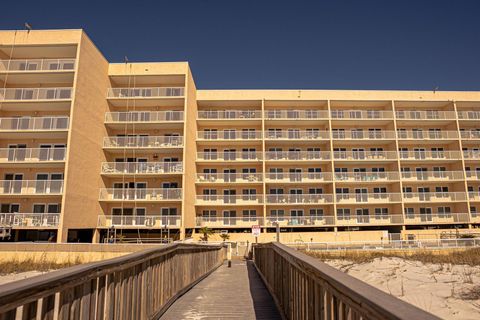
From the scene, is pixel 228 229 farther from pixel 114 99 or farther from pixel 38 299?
pixel 38 299

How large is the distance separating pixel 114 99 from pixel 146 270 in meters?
38.5

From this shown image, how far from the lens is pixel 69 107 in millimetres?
36281

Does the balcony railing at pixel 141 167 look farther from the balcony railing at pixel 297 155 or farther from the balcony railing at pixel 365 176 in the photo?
the balcony railing at pixel 365 176

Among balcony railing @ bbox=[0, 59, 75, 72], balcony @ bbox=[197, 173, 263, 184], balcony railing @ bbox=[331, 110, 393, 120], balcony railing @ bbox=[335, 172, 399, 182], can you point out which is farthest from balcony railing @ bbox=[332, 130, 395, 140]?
balcony railing @ bbox=[0, 59, 75, 72]

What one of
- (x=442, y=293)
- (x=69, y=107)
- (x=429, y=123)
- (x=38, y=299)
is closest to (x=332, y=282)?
(x=38, y=299)

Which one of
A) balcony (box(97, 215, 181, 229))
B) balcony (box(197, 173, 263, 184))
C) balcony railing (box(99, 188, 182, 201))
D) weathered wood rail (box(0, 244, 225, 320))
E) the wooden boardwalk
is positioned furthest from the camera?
balcony (box(197, 173, 263, 184))

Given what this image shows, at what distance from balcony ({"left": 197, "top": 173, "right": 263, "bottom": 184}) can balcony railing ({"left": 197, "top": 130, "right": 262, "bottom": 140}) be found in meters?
4.25

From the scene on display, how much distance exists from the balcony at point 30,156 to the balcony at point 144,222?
7.67 m

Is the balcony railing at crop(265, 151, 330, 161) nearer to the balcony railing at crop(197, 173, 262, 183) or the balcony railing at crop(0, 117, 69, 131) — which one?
the balcony railing at crop(197, 173, 262, 183)

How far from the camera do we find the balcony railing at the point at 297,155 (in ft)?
144

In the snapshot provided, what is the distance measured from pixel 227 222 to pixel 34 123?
71.3 ft

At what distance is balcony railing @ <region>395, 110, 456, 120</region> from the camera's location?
150 feet

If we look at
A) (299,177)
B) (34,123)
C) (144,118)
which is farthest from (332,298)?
(299,177)

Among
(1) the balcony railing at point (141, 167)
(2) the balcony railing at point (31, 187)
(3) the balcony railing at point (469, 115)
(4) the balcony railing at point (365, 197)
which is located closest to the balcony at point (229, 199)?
(1) the balcony railing at point (141, 167)
